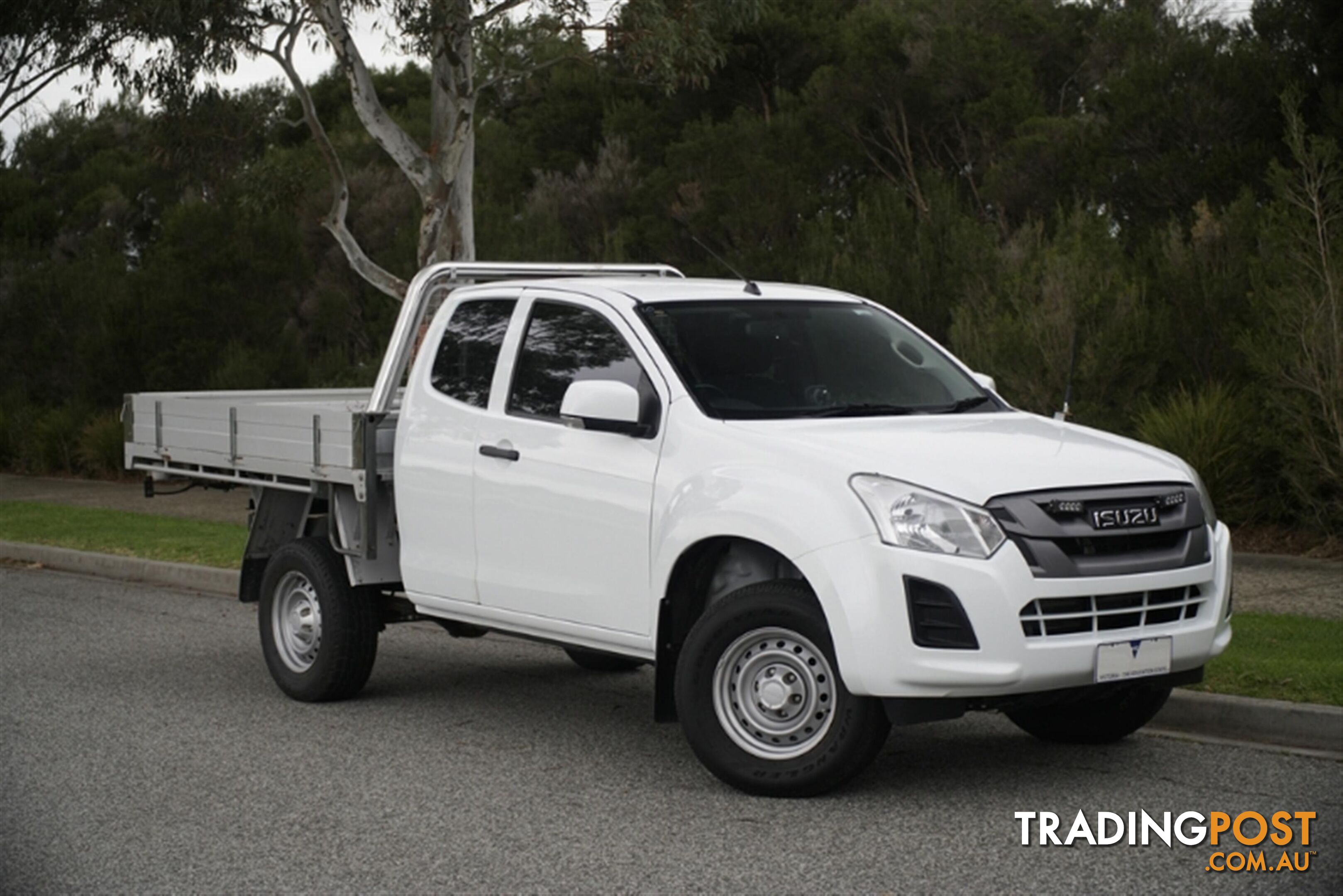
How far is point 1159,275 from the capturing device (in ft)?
56.8

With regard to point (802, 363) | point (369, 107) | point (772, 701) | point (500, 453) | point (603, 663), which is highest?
point (369, 107)

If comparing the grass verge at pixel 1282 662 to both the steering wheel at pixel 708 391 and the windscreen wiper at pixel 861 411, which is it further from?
the steering wheel at pixel 708 391

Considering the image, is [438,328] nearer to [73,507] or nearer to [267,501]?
[267,501]

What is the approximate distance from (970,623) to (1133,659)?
28.1 inches

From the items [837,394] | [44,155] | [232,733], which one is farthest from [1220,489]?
[44,155]

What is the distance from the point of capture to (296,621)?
9.32m

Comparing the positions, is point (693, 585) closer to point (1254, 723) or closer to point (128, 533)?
point (1254, 723)

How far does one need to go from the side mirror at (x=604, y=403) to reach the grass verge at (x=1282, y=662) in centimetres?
315

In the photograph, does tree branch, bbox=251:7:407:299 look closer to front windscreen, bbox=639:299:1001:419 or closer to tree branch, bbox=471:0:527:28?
tree branch, bbox=471:0:527:28

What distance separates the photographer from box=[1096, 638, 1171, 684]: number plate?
21.4ft

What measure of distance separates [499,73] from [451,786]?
16.6 meters
